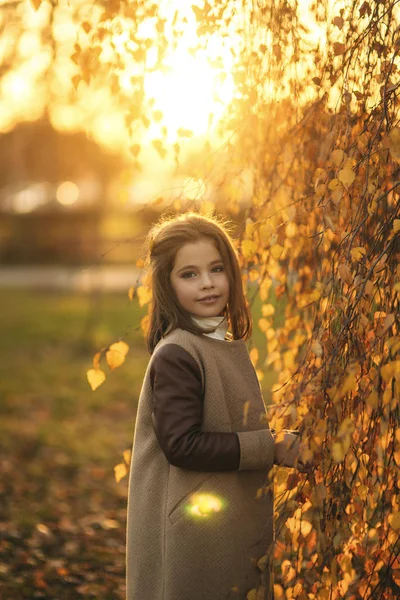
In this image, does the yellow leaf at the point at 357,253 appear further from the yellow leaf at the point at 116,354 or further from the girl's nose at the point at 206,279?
the yellow leaf at the point at 116,354

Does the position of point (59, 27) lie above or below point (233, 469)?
above

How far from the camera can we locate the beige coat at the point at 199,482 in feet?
7.18

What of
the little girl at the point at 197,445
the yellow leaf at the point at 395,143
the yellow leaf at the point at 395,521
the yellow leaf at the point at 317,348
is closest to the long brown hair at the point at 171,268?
the little girl at the point at 197,445

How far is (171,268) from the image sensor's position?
238 cm

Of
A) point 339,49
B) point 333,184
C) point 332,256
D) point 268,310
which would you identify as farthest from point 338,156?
point 268,310

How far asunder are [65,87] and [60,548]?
25.4 ft

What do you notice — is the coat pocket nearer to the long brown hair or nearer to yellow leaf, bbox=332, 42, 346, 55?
the long brown hair

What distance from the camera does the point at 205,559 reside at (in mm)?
2279

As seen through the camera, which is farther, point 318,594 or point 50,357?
point 50,357

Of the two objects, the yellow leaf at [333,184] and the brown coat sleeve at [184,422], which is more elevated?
the yellow leaf at [333,184]

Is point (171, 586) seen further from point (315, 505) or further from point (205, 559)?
point (315, 505)

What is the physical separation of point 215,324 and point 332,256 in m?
0.54

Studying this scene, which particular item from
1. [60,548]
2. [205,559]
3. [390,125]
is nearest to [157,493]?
[205,559]

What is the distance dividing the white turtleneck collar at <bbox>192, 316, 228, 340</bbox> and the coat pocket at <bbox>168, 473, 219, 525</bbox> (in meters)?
0.39
